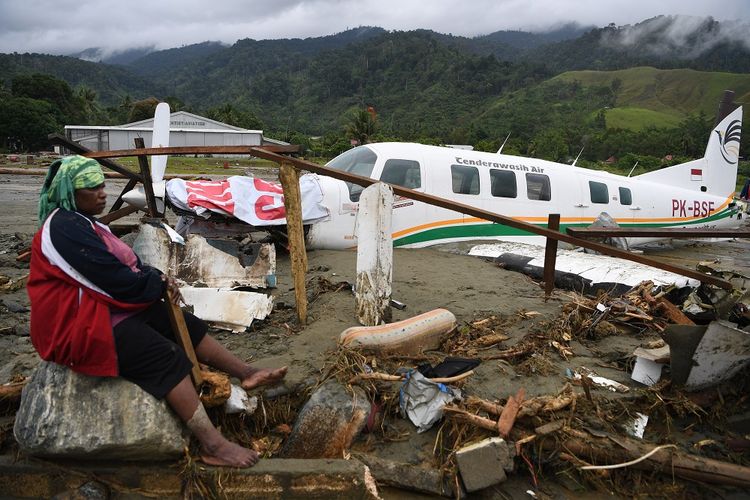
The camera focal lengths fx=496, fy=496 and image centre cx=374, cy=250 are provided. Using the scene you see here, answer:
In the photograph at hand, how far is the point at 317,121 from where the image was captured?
5032 inches

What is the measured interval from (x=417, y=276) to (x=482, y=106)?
11398 cm

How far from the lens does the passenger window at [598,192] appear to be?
10.5m

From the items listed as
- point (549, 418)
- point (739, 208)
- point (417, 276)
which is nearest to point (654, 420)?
point (549, 418)

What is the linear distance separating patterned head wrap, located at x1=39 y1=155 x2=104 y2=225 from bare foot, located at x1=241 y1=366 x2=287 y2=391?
4.99 feet

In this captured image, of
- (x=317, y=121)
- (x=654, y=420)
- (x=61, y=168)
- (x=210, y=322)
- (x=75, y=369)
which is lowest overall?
(x=654, y=420)

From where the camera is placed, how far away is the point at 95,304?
267 cm

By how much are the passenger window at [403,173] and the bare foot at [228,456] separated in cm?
601

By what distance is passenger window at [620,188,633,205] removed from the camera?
36.2 feet

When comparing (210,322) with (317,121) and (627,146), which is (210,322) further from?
(317,121)

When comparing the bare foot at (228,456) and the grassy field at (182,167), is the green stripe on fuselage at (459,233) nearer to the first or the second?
the bare foot at (228,456)

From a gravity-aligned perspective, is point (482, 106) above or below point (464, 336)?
above

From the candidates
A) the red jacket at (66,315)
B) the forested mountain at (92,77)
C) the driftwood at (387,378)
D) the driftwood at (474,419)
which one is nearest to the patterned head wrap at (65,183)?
the red jacket at (66,315)

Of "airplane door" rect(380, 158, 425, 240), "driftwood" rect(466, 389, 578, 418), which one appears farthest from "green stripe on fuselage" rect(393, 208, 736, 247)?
"driftwood" rect(466, 389, 578, 418)

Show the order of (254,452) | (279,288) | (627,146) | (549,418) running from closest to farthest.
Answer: (254,452), (549,418), (279,288), (627,146)
